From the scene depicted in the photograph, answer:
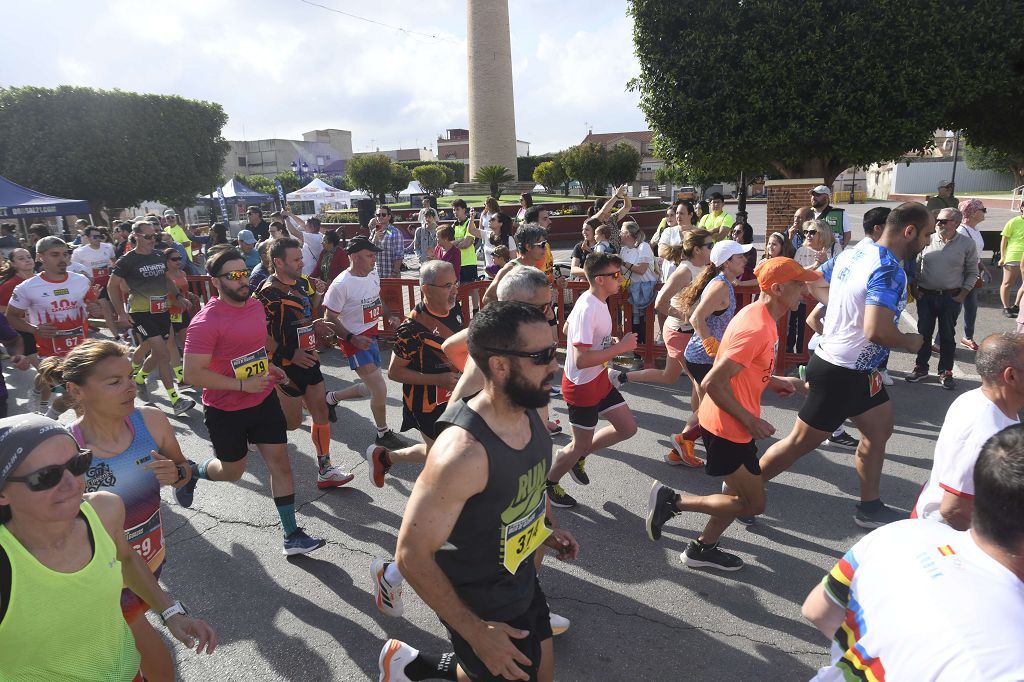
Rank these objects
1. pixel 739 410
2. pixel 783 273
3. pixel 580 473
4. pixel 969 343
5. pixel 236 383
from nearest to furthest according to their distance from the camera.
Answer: pixel 739 410 < pixel 783 273 < pixel 236 383 < pixel 580 473 < pixel 969 343

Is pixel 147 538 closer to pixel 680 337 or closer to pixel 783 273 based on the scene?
pixel 783 273

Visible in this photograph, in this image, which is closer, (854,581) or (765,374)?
(854,581)

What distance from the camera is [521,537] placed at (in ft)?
7.25

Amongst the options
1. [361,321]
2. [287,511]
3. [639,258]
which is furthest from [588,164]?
[287,511]

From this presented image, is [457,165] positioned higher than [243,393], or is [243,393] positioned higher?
[457,165]

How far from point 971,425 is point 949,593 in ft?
4.01

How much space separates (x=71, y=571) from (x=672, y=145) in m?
15.9

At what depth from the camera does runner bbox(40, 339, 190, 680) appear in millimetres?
2740

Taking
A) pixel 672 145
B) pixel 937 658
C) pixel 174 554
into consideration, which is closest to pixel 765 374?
pixel 937 658

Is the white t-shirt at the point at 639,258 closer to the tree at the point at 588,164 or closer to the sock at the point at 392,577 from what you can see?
the sock at the point at 392,577

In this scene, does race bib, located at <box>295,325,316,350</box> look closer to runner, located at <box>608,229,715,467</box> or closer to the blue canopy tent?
runner, located at <box>608,229,715,467</box>

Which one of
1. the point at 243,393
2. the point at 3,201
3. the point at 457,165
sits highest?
the point at 457,165

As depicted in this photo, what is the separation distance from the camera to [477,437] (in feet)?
6.44

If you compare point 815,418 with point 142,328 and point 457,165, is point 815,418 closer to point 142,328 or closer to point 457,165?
point 142,328
